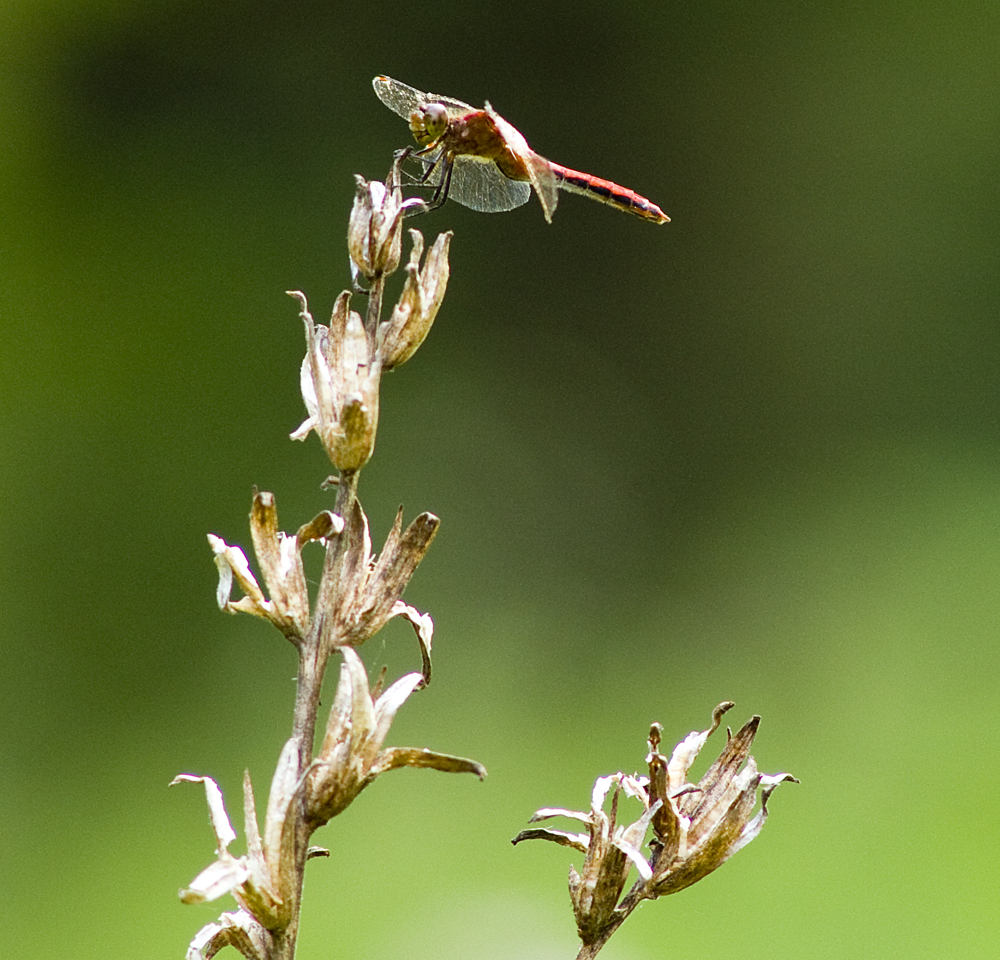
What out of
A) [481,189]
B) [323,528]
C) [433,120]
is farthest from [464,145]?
[323,528]

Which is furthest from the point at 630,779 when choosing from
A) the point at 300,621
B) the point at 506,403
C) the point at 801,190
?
the point at 801,190

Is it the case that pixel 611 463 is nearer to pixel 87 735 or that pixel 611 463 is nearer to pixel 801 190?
pixel 801 190

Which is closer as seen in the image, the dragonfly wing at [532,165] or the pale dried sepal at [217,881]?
the pale dried sepal at [217,881]

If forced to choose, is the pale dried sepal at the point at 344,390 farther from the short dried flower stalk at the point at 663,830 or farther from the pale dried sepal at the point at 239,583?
the short dried flower stalk at the point at 663,830

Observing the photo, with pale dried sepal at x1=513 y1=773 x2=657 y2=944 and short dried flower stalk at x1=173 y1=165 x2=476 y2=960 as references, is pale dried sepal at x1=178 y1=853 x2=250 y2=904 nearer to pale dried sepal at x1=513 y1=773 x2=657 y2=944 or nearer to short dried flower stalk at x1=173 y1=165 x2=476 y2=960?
short dried flower stalk at x1=173 y1=165 x2=476 y2=960

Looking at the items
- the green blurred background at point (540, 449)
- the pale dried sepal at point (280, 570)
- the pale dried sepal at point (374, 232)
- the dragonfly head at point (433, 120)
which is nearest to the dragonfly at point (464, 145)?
the dragonfly head at point (433, 120)

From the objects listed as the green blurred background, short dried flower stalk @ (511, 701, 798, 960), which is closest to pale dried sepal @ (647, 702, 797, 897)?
short dried flower stalk @ (511, 701, 798, 960)

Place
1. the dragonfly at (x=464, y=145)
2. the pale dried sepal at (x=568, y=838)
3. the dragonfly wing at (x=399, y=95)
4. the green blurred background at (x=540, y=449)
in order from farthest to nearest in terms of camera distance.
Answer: the green blurred background at (x=540, y=449)
the dragonfly wing at (x=399, y=95)
the dragonfly at (x=464, y=145)
the pale dried sepal at (x=568, y=838)

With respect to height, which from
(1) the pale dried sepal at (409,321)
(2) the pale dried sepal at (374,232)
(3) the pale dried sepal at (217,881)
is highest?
(2) the pale dried sepal at (374,232)
